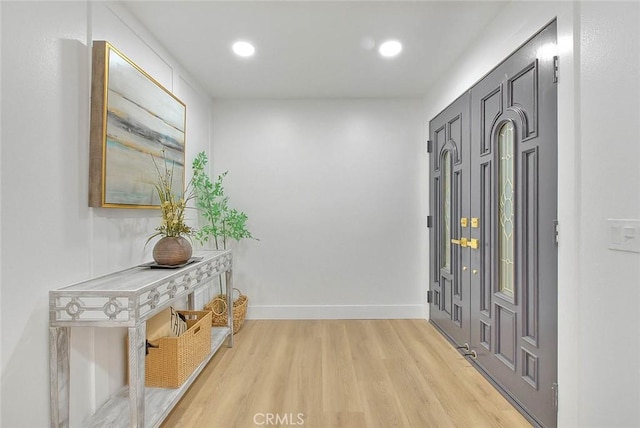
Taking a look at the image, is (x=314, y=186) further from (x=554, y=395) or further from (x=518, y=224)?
(x=554, y=395)

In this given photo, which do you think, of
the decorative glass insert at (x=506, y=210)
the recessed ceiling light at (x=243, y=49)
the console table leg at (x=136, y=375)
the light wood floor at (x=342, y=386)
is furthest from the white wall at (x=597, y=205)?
the console table leg at (x=136, y=375)

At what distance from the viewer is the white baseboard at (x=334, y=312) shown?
3.51m

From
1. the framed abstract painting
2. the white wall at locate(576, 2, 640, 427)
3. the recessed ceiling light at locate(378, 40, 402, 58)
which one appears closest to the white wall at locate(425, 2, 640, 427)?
the white wall at locate(576, 2, 640, 427)

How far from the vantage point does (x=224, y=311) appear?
9.92ft

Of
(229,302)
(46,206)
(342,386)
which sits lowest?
(342,386)

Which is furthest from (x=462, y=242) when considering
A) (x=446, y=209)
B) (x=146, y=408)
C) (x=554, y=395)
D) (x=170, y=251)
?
(x=146, y=408)

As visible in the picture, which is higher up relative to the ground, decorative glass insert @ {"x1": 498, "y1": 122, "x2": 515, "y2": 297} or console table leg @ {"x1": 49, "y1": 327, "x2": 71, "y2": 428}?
decorative glass insert @ {"x1": 498, "y1": 122, "x2": 515, "y2": 297}

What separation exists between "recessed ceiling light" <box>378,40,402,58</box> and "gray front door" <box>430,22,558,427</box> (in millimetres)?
631

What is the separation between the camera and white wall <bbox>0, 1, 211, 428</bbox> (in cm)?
125

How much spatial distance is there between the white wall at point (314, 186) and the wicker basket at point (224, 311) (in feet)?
0.78

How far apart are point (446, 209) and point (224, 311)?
2262 mm

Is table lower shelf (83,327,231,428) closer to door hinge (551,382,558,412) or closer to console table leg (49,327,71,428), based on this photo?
console table leg (49,327,71,428)

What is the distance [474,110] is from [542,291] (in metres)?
1.34

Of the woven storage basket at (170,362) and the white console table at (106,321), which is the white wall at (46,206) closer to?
the white console table at (106,321)
